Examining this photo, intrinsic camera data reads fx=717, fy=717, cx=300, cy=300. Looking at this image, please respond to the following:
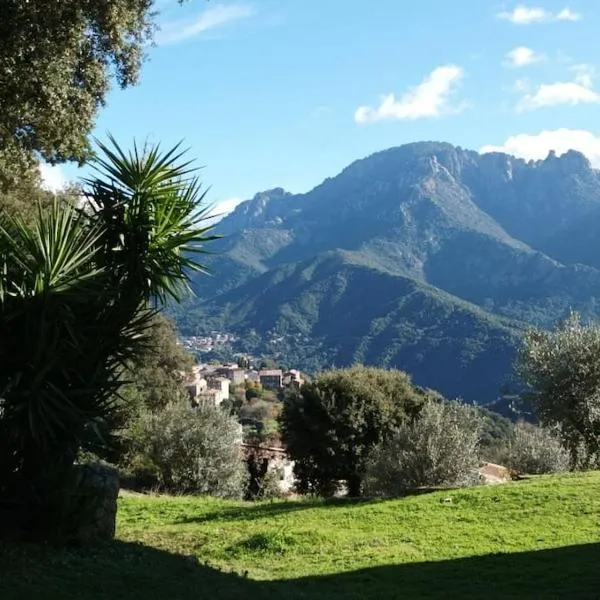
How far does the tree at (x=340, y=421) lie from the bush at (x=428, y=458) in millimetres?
4449

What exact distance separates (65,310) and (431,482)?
12.6m

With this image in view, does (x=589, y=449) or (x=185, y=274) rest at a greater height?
(x=185, y=274)

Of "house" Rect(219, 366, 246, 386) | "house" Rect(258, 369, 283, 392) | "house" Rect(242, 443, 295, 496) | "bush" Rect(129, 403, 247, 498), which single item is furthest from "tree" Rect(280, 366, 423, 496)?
"house" Rect(219, 366, 246, 386)

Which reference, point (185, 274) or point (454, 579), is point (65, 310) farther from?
point (454, 579)

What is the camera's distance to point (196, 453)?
22297 mm

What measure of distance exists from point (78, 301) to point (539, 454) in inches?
806

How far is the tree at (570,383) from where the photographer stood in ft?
72.6

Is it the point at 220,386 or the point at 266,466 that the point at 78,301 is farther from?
the point at 220,386

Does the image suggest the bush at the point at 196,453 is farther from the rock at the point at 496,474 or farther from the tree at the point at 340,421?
the rock at the point at 496,474

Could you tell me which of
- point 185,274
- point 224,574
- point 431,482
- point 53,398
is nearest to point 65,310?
point 53,398

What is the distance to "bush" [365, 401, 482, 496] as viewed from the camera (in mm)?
18672

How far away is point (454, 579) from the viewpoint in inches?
391

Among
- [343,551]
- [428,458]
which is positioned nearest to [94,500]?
[343,551]

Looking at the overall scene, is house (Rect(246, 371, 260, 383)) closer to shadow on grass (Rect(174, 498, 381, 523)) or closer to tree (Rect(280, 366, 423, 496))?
tree (Rect(280, 366, 423, 496))
